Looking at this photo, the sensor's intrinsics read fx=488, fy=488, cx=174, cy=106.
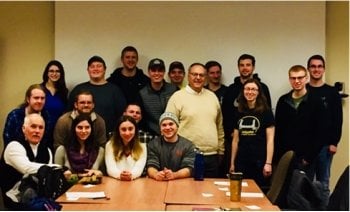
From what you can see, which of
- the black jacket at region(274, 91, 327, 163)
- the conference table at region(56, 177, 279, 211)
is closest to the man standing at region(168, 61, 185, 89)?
the black jacket at region(274, 91, 327, 163)

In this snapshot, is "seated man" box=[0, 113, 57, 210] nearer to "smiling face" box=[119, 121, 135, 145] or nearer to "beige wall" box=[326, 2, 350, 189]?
"smiling face" box=[119, 121, 135, 145]

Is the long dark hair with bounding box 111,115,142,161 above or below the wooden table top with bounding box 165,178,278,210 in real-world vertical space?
above

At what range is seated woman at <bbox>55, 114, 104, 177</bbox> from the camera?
3805mm

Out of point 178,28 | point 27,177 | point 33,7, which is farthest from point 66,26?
point 27,177

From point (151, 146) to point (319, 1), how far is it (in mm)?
2571

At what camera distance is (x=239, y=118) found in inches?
159

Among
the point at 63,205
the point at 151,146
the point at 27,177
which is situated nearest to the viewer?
the point at 63,205

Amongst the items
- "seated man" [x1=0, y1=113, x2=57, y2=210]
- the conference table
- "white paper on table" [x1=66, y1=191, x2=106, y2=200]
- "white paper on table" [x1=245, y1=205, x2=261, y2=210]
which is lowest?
"white paper on table" [x1=245, y1=205, x2=261, y2=210]

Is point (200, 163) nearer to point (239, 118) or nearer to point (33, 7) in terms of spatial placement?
point (239, 118)

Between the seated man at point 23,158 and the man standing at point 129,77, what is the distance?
1.32 m

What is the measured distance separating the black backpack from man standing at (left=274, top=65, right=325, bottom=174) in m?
1.91

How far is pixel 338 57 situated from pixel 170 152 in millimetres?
2438

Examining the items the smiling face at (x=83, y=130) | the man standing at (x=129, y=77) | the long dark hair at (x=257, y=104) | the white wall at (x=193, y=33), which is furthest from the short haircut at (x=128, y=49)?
the long dark hair at (x=257, y=104)

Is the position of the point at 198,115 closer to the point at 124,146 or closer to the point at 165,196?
the point at 124,146
